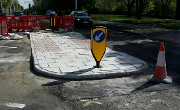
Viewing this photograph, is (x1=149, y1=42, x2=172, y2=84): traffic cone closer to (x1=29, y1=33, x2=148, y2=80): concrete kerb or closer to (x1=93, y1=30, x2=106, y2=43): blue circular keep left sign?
(x1=29, y1=33, x2=148, y2=80): concrete kerb

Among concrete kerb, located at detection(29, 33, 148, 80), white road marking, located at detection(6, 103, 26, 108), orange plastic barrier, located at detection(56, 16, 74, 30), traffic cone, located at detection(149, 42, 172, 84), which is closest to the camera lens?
white road marking, located at detection(6, 103, 26, 108)

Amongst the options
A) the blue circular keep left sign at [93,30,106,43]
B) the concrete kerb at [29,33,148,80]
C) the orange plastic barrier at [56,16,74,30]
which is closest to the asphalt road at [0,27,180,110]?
the concrete kerb at [29,33,148,80]

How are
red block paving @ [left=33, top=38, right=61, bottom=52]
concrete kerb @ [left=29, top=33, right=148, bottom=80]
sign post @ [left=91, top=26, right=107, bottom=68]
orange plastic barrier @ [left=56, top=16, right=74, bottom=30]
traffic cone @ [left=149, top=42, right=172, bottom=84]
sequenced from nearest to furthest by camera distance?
traffic cone @ [left=149, top=42, right=172, bottom=84], concrete kerb @ [left=29, top=33, right=148, bottom=80], sign post @ [left=91, top=26, right=107, bottom=68], red block paving @ [left=33, top=38, right=61, bottom=52], orange plastic barrier @ [left=56, top=16, right=74, bottom=30]

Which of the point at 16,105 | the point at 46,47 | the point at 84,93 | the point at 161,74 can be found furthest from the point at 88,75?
the point at 46,47

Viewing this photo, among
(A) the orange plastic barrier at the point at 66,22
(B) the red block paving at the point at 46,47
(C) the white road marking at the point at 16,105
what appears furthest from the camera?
(A) the orange plastic barrier at the point at 66,22

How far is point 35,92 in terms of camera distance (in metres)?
4.58

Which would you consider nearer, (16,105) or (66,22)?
(16,105)

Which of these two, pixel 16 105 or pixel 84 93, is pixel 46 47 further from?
pixel 16 105

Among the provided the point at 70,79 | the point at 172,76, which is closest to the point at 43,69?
the point at 70,79

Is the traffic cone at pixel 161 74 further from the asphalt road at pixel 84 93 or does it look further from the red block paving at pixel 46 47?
the red block paving at pixel 46 47

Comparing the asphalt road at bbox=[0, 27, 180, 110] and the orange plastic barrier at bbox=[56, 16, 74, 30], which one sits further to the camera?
the orange plastic barrier at bbox=[56, 16, 74, 30]

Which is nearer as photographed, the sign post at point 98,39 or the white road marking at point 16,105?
the white road marking at point 16,105

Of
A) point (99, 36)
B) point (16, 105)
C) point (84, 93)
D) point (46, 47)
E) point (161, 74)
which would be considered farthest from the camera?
point (46, 47)

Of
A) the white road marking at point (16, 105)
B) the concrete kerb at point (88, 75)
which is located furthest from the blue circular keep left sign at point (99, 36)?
the white road marking at point (16, 105)
